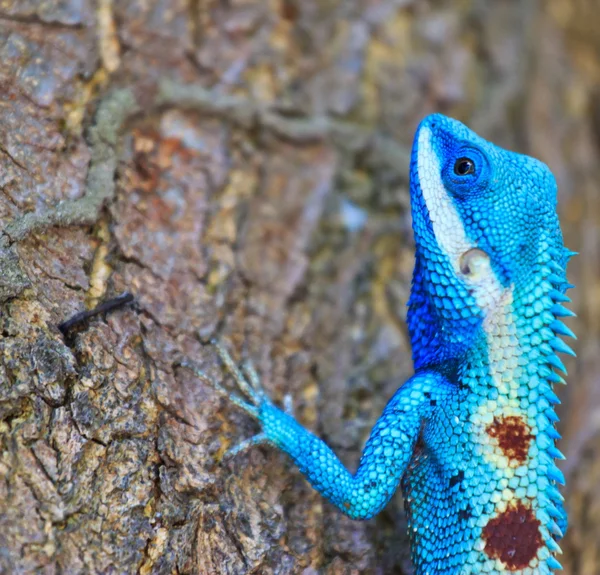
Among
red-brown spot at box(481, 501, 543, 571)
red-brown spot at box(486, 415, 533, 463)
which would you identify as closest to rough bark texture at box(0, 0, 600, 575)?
red-brown spot at box(481, 501, 543, 571)

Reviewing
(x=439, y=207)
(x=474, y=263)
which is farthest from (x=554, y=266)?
(x=439, y=207)

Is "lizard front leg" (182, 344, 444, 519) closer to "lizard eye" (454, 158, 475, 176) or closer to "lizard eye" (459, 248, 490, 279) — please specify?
"lizard eye" (459, 248, 490, 279)

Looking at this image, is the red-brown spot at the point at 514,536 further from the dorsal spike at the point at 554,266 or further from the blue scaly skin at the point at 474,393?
the dorsal spike at the point at 554,266

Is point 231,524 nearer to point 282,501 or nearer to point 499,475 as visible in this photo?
point 282,501

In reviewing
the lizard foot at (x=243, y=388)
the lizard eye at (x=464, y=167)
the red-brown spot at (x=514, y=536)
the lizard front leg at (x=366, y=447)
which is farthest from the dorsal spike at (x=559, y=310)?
the lizard foot at (x=243, y=388)

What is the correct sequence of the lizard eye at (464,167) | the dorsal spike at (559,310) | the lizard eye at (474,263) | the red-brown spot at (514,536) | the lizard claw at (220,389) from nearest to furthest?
the red-brown spot at (514,536) < the dorsal spike at (559,310) < the lizard eye at (474,263) < the lizard eye at (464,167) < the lizard claw at (220,389)

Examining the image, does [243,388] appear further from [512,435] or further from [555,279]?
[555,279]
